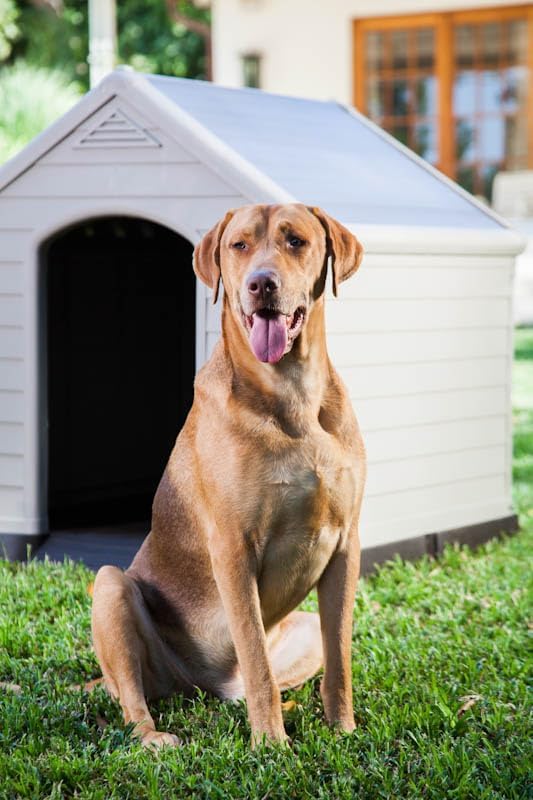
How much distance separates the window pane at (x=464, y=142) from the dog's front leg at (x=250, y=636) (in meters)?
13.3

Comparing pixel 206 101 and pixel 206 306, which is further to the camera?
pixel 206 101

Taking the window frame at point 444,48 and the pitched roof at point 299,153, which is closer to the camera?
the pitched roof at point 299,153

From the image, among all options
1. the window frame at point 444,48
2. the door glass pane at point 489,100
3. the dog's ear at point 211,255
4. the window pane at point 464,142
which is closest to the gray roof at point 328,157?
the dog's ear at point 211,255

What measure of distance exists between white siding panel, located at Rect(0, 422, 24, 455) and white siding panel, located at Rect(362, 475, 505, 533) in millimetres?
1568

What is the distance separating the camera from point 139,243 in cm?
684

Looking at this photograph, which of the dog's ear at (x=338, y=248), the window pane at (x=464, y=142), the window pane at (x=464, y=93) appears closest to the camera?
the dog's ear at (x=338, y=248)

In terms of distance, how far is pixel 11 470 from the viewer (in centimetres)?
561

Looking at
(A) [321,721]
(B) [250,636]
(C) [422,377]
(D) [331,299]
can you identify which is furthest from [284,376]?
(C) [422,377]

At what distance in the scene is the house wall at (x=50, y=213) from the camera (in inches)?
206

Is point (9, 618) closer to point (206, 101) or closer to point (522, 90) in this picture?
point (206, 101)

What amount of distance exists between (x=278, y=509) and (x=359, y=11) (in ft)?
43.7

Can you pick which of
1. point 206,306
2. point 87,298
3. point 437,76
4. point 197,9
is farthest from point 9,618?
point 197,9

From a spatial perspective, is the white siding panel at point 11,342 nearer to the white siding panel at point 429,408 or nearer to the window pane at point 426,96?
the white siding panel at point 429,408

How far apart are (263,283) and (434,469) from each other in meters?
2.56
